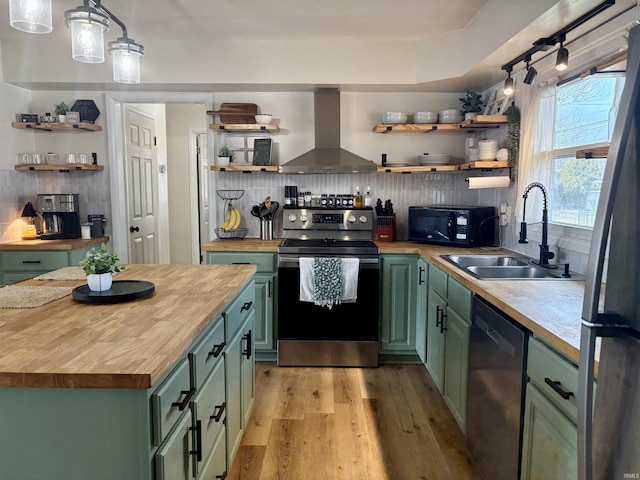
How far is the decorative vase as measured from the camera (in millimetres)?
1839

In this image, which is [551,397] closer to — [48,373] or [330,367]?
[48,373]

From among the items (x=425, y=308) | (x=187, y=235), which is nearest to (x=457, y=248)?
(x=425, y=308)

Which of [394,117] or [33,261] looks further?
[394,117]

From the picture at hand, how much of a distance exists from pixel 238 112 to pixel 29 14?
2.40m

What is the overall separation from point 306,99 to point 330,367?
2.29 m

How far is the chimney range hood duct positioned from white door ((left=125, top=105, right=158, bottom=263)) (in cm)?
162

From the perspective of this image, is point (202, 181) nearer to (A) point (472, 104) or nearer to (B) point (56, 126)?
(B) point (56, 126)

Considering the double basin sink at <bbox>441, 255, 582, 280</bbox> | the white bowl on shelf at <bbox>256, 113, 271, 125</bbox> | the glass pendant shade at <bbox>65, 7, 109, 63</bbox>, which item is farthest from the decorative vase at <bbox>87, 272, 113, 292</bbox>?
the white bowl on shelf at <bbox>256, 113, 271, 125</bbox>

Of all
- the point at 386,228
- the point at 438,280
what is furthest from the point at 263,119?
the point at 438,280

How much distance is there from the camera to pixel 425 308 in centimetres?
328

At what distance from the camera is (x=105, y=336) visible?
1.38 meters

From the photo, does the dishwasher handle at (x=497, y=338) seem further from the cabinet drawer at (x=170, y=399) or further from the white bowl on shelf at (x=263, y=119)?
the white bowl on shelf at (x=263, y=119)

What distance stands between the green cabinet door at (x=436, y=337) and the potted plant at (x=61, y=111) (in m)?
3.35

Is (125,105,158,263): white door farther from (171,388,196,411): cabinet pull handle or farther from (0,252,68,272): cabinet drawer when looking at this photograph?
(171,388,196,411): cabinet pull handle
